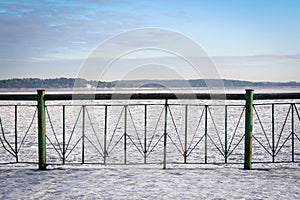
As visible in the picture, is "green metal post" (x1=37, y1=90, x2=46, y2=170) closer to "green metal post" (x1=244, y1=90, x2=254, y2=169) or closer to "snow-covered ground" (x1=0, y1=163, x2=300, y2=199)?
"snow-covered ground" (x1=0, y1=163, x2=300, y2=199)

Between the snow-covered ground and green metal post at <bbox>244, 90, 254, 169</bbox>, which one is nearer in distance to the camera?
the snow-covered ground

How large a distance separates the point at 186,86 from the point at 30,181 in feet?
9.55

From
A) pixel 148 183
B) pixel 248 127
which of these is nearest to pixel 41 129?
pixel 148 183

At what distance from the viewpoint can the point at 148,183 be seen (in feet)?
14.3

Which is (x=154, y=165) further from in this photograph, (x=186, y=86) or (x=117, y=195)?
Answer: (x=117, y=195)

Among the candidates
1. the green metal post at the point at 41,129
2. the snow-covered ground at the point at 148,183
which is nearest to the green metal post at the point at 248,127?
the snow-covered ground at the point at 148,183

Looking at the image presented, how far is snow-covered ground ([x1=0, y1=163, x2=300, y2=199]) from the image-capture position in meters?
3.89

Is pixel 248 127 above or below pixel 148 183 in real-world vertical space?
above

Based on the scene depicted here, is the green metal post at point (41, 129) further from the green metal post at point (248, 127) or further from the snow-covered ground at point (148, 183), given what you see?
the green metal post at point (248, 127)

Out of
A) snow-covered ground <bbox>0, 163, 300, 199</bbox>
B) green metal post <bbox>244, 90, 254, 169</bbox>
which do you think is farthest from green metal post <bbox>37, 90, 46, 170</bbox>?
green metal post <bbox>244, 90, 254, 169</bbox>

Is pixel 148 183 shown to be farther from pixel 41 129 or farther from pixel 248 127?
pixel 41 129

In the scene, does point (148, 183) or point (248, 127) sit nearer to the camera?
point (148, 183)

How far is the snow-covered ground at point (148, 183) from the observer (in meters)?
3.89

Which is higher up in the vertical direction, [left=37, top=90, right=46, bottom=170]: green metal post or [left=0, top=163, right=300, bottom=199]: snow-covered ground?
[left=37, top=90, right=46, bottom=170]: green metal post
